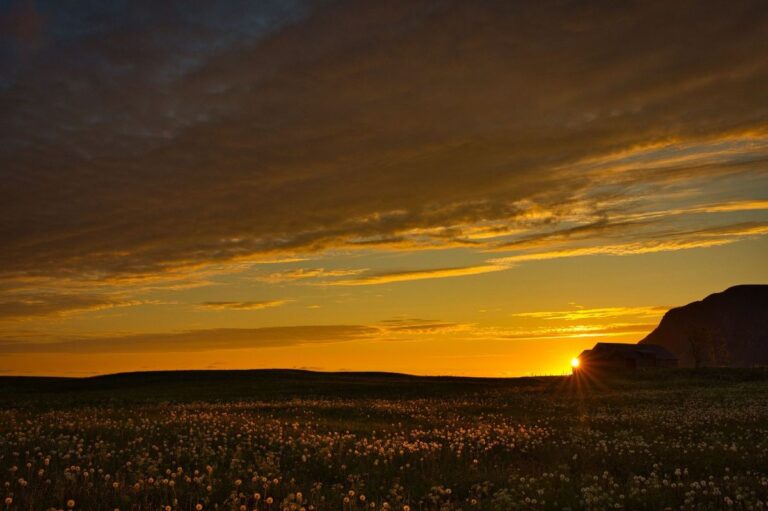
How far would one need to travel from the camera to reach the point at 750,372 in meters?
69.4

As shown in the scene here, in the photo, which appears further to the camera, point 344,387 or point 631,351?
point 631,351

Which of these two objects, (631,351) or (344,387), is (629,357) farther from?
(344,387)

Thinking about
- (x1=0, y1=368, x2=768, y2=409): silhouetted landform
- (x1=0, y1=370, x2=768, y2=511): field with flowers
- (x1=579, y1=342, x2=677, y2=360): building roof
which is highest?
(x1=579, y1=342, x2=677, y2=360): building roof

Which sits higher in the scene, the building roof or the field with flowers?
the building roof

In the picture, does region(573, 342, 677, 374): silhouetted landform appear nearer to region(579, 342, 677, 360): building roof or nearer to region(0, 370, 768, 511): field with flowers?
region(579, 342, 677, 360): building roof

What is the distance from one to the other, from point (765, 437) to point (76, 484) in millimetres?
19742

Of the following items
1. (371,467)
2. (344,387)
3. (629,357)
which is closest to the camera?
(371,467)

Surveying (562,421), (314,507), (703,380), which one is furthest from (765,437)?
(703,380)

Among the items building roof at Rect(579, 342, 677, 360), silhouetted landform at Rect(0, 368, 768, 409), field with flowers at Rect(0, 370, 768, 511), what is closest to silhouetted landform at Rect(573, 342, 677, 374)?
building roof at Rect(579, 342, 677, 360)

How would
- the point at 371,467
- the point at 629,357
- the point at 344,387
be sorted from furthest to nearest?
the point at 629,357, the point at 344,387, the point at 371,467

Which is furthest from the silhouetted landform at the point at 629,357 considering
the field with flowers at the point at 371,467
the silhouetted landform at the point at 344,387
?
the field with flowers at the point at 371,467

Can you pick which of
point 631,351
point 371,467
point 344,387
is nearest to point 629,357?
point 631,351

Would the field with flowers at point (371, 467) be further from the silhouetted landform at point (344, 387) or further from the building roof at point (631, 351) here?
the building roof at point (631, 351)

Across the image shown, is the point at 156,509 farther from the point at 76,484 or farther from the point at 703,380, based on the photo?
the point at 703,380
